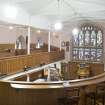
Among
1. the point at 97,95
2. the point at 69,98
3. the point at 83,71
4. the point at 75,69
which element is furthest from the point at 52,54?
the point at 69,98

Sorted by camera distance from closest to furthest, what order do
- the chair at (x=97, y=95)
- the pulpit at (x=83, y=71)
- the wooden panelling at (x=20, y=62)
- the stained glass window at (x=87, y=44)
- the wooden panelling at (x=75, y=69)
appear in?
the chair at (x=97, y=95) → the wooden panelling at (x=20, y=62) → the pulpit at (x=83, y=71) → the wooden panelling at (x=75, y=69) → the stained glass window at (x=87, y=44)

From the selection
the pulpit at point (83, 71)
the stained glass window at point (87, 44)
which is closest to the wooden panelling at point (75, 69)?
the pulpit at point (83, 71)

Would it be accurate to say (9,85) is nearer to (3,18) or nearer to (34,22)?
(3,18)

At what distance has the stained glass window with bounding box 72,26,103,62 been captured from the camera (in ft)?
68.2

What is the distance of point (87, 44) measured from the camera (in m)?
21.3

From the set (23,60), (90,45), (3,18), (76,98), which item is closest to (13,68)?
Answer: (23,60)

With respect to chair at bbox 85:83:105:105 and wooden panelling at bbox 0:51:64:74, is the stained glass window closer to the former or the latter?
wooden panelling at bbox 0:51:64:74

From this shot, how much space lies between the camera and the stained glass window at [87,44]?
20.8 m

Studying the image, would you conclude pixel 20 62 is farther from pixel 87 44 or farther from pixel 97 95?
pixel 87 44

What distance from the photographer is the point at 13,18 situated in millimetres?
10820

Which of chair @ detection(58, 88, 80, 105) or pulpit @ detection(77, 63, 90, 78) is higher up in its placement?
chair @ detection(58, 88, 80, 105)

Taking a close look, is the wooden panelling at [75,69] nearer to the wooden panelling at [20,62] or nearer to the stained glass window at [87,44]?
the wooden panelling at [20,62]

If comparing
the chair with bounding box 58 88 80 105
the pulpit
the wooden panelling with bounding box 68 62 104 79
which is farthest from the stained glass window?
the chair with bounding box 58 88 80 105

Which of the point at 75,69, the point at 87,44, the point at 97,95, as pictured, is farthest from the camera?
the point at 87,44
